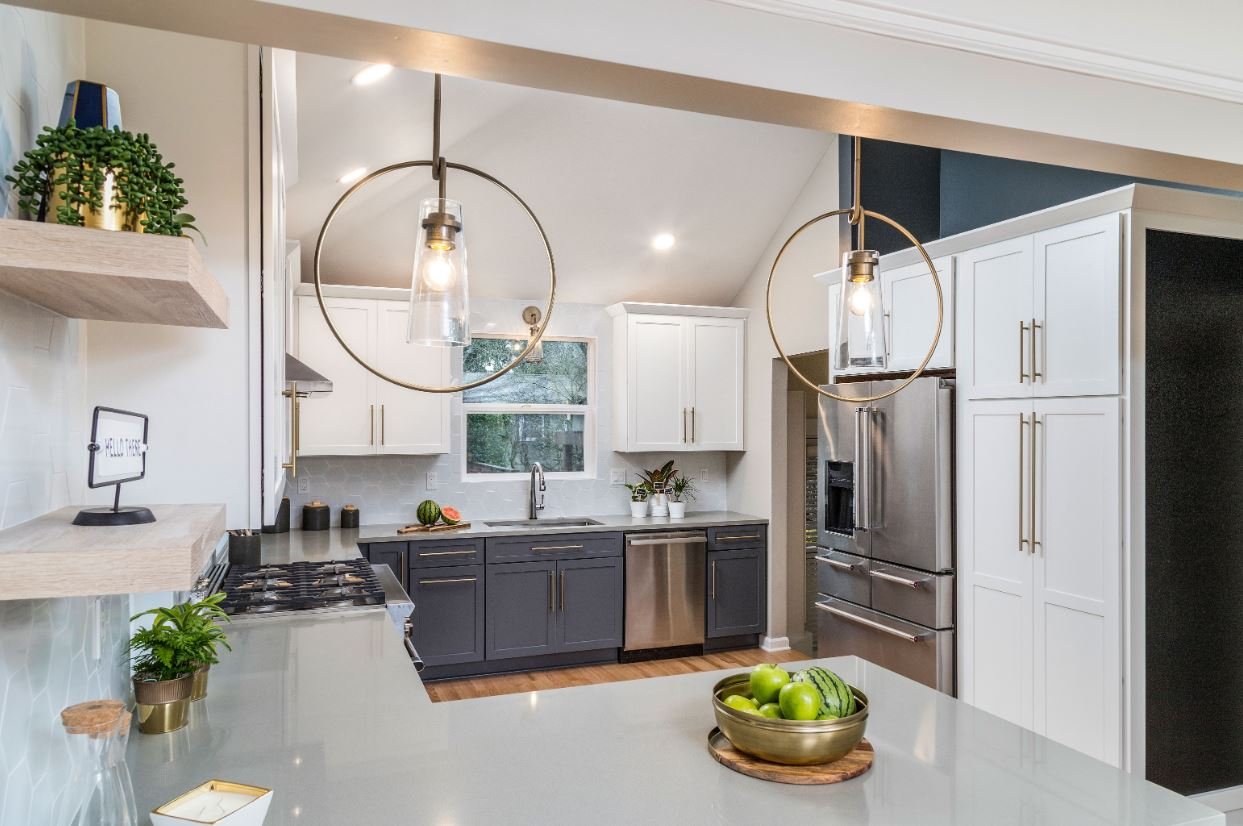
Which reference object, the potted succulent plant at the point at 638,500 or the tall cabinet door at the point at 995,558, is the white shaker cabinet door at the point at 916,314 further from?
the potted succulent plant at the point at 638,500

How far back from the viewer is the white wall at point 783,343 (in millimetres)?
5121

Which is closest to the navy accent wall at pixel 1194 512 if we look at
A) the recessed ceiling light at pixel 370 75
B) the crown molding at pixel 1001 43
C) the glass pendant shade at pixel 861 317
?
the crown molding at pixel 1001 43

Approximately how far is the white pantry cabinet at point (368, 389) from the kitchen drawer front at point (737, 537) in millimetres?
1875

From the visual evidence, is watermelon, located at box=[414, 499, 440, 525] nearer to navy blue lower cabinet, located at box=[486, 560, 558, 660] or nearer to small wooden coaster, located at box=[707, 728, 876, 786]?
navy blue lower cabinet, located at box=[486, 560, 558, 660]

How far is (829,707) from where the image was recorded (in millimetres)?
1575

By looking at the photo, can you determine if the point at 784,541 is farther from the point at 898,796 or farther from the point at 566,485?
the point at 898,796

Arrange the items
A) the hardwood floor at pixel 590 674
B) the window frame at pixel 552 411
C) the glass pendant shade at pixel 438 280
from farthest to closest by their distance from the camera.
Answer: the window frame at pixel 552 411
the hardwood floor at pixel 590 674
the glass pendant shade at pixel 438 280

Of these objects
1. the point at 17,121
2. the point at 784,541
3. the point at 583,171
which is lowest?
the point at 784,541

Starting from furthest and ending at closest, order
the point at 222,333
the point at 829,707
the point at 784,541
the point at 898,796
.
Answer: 1. the point at 784,541
2. the point at 222,333
3. the point at 829,707
4. the point at 898,796

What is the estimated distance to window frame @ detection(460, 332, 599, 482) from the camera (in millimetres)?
5570

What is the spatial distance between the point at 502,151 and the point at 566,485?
2.30m

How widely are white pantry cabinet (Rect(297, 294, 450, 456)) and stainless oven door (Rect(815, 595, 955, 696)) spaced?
255cm

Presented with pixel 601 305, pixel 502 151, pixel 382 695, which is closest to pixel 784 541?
pixel 601 305

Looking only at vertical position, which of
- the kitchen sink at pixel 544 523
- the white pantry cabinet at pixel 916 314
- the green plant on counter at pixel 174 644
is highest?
the white pantry cabinet at pixel 916 314
